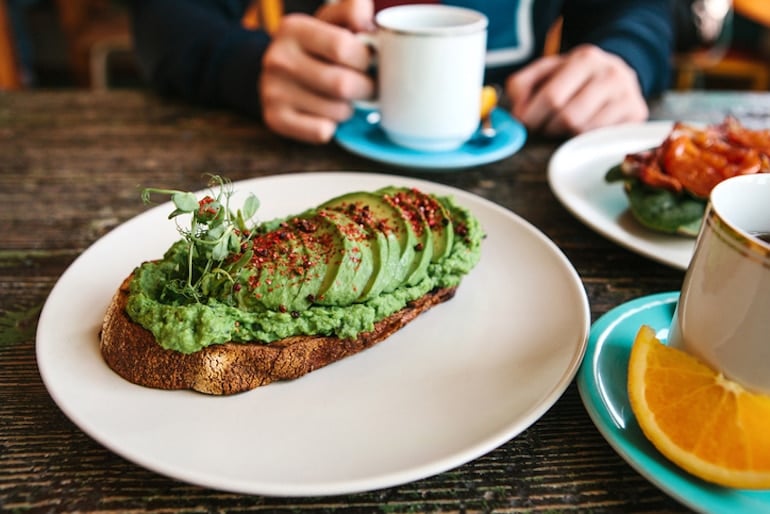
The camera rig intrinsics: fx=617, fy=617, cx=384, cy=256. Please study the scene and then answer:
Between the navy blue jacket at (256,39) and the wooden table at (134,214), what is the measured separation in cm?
11

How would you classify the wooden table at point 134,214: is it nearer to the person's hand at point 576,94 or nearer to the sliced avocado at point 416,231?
the person's hand at point 576,94

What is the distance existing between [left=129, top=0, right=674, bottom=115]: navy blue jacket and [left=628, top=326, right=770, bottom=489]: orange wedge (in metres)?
1.79

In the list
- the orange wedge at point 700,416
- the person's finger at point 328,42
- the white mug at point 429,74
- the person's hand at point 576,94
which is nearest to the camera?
the orange wedge at point 700,416

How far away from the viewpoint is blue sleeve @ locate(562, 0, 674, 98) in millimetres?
2537

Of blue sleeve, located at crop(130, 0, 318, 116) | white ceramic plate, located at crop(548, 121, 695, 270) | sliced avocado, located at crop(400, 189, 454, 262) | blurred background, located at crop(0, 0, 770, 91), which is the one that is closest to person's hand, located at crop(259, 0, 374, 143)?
blue sleeve, located at crop(130, 0, 318, 116)

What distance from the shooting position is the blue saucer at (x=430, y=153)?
6.18 ft

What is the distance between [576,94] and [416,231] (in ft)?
4.14

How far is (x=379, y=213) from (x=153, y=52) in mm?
1815

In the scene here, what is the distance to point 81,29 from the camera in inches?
209

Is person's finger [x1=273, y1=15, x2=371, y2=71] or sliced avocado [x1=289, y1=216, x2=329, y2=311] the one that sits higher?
person's finger [x1=273, y1=15, x2=371, y2=71]

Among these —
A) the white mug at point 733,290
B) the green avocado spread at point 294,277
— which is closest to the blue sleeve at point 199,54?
the green avocado spread at point 294,277

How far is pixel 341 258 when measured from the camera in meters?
1.11

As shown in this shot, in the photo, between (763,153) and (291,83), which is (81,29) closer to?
(291,83)

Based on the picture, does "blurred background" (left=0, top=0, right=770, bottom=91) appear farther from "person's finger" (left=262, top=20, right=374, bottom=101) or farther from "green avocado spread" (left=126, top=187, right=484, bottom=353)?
"green avocado spread" (left=126, top=187, right=484, bottom=353)
